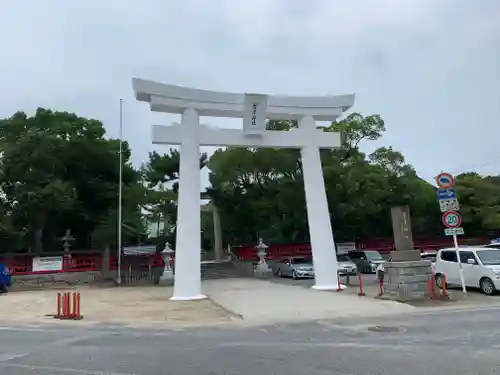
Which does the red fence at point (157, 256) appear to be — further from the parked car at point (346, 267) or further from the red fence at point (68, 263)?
the parked car at point (346, 267)

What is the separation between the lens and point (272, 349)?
8195mm

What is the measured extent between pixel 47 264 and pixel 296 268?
1522 cm

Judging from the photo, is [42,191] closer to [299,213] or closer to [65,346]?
[299,213]

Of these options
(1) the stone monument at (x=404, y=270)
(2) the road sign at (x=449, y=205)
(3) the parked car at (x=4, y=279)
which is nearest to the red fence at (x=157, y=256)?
(3) the parked car at (x=4, y=279)

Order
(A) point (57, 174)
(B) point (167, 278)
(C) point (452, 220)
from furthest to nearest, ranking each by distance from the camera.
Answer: (A) point (57, 174) < (B) point (167, 278) < (C) point (452, 220)

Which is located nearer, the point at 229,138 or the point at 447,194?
the point at 447,194

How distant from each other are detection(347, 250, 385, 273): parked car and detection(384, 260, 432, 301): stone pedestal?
1481cm

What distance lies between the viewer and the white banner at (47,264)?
29.8 m

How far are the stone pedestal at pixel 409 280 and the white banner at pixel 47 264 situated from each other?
21.3 m

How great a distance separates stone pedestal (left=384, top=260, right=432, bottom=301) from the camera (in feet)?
52.2

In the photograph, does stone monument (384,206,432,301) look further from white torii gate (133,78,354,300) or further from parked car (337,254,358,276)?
parked car (337,254,358,276)

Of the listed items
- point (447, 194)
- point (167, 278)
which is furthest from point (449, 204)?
point (167, 278)

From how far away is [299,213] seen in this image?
36.6 m

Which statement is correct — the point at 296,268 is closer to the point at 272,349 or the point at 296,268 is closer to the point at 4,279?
the point at 4,279
